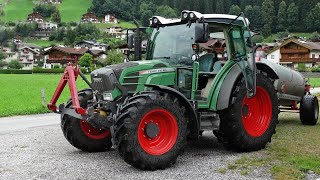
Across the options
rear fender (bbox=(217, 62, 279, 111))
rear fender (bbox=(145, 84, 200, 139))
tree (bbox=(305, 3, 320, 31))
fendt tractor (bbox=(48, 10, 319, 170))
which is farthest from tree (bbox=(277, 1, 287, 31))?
rear fender (bbox=(145, 84, 200, 139))

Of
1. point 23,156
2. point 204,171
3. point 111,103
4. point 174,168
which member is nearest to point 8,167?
point 23,156

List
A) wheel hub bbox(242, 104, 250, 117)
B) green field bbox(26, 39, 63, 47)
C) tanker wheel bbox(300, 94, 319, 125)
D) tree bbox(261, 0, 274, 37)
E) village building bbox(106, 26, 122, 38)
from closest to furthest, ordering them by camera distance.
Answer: wheel hub bbox(242, 104, 250, 117) → tanker wheel bbox(300, 94, 319, 125) → tree bbox(261, 0, 274, 37) → green field bbox(26, 39, 63, 47) → village building bbox(106, 26, 122, 38)

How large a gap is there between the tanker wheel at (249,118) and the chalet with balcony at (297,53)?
87.6 m

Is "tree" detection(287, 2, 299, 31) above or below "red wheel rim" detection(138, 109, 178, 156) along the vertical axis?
above

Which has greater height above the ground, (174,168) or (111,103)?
(111,103)

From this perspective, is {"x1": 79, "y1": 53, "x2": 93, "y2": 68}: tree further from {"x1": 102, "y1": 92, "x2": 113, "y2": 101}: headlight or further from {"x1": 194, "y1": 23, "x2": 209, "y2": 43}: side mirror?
{"x1": 194, "y1": 23, "x2": 209, "y2": 43}: side mirror

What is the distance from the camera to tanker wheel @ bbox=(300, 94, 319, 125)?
1284 cm

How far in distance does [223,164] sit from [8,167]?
12.2ft

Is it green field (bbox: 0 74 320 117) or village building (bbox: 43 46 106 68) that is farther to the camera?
village building (bbox: 43 46 106 68)

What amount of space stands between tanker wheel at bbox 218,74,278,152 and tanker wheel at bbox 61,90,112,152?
7.57ft

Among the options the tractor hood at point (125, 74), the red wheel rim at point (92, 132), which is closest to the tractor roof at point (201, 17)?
the tractor hood at point (125, 74)

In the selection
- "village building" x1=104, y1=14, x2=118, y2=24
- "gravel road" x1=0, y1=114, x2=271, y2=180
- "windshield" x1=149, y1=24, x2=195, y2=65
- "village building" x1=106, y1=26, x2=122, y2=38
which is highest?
"village building" x1=104, y1=14, x2=118, y2=24

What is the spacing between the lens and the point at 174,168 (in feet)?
24.4

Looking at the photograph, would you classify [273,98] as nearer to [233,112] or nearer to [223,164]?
[233,112]
